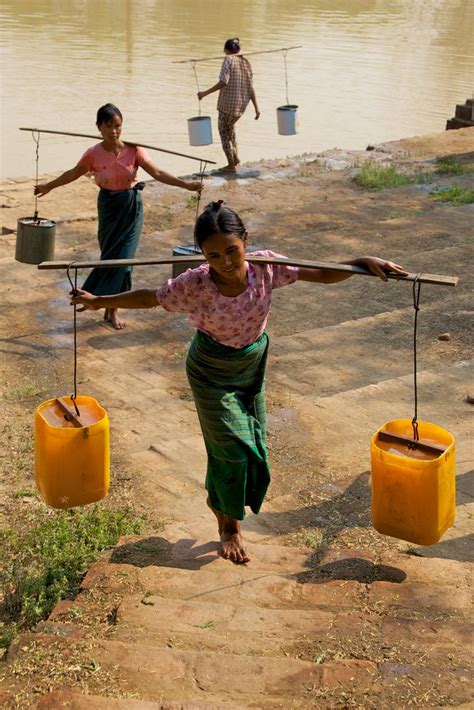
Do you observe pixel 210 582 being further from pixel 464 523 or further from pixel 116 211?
pixel 116 211

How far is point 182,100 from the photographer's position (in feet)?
60.0

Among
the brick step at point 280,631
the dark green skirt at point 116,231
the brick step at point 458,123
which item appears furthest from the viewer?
the brick step at point 458,123

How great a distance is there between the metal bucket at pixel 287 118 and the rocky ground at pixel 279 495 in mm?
2199

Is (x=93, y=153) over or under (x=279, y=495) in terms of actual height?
over

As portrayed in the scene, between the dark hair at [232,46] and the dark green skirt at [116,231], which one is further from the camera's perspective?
the dark hair at [232,46]

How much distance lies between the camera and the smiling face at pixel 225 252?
3.56 m

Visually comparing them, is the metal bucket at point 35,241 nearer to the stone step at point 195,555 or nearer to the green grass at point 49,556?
the green grass at point 49,556

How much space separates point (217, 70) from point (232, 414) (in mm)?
18724

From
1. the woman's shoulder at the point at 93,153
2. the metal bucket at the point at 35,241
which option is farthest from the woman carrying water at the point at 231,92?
the woman's shoulder at the point at 93,153

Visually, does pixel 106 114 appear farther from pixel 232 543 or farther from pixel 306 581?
pixel 306 581

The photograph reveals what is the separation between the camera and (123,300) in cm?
391

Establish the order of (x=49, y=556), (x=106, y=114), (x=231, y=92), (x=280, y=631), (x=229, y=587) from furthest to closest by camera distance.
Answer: (x=231, y=92), (x=106, y=114), (x=49, y=556), (x=229, y=587), (x=280, y=631)

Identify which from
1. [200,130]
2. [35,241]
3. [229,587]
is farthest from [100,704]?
[200,130]

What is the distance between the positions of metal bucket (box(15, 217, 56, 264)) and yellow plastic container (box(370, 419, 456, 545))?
410 cm
